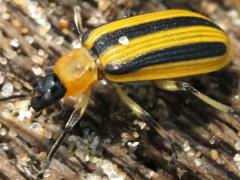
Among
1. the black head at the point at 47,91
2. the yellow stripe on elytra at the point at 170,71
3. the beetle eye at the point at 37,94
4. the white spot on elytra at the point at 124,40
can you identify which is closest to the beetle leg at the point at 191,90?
the yellow stripe on elytra at the point at 170,71

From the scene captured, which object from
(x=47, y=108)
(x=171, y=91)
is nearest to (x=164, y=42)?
(x=171, y=91)

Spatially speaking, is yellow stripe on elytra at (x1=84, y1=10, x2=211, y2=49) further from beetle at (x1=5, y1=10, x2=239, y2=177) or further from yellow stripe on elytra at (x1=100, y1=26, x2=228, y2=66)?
yellow stripe on elytra at (x1=100, y1=26, x2=228, y2=66)

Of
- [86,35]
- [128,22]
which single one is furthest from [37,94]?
[128,22]

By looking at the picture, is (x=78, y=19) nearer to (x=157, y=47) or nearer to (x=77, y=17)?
(x=77, y=17)

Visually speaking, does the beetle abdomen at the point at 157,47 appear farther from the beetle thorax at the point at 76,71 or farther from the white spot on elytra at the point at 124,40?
the beetle thorax at the point at 76,71

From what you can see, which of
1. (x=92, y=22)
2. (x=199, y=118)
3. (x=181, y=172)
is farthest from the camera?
(x=92, y=22)

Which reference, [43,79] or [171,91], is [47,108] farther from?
[171,91]
